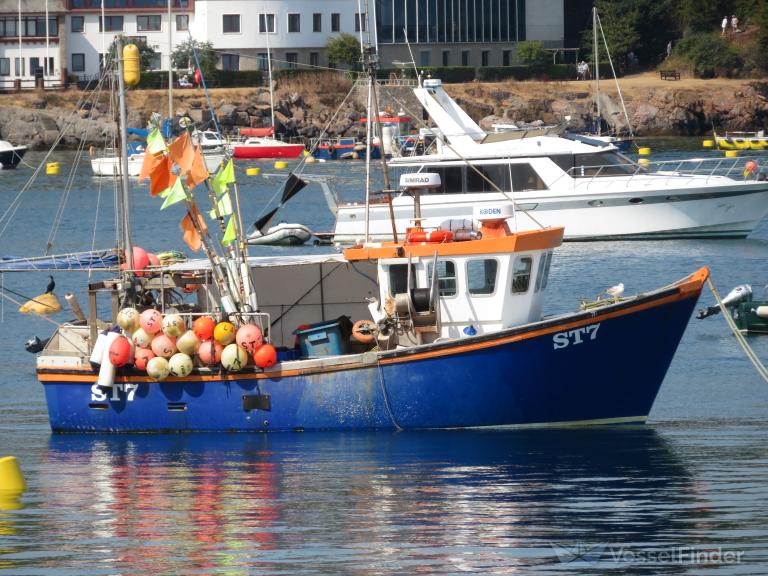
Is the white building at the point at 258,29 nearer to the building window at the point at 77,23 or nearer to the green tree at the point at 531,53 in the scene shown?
the building window at the point at 77,23

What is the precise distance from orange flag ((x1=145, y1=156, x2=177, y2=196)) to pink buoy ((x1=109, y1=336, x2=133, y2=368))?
2.14 metres

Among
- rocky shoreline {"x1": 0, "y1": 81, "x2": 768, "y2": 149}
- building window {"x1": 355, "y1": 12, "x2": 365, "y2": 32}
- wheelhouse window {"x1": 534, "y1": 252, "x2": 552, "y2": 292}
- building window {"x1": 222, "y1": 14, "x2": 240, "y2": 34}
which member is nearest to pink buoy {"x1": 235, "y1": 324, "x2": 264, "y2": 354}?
wheelhouse window {"x1": 534, "y1": 252, "x2": 552, "y2": 292}

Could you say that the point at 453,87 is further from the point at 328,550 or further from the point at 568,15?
the point at 328,550

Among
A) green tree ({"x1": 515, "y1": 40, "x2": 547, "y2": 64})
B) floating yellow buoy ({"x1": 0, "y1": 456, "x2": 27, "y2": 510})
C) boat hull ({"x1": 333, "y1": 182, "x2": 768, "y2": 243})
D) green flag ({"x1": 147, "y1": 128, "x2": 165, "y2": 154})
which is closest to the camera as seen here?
floating yellow buoy ({"x1": 0, "y1": 456, "x2": 27, "y2": 510})

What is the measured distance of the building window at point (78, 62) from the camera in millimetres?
104062

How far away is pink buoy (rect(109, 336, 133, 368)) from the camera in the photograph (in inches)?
806

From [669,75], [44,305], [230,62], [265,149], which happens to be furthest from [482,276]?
[669,75]

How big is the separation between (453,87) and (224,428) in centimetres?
8149

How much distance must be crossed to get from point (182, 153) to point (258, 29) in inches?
3397

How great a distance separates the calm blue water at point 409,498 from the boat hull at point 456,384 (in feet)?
0.91

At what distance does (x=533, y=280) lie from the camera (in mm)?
20688

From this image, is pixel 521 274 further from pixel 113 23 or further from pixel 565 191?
pixel 113 23

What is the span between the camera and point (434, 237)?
2067 cm

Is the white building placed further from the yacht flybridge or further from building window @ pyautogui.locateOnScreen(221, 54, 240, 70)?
the yacht flybridge
